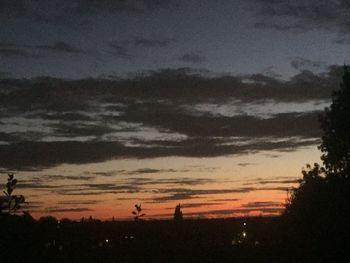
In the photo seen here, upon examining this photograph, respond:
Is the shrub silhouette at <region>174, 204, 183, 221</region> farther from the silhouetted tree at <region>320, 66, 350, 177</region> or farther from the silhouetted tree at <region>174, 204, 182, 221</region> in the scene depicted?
the silhouetted tree at <region>320, 66, 350, 177</region>

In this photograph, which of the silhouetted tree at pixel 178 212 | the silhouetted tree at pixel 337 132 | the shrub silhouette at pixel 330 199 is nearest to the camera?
the shrub silhouette at pixel 330 199

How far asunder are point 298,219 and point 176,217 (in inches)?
3358

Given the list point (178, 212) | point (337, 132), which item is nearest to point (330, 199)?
point (337, 132)

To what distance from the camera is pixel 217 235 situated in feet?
296

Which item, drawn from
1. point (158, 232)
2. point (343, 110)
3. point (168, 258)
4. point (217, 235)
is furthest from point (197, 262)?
point (217, 235)

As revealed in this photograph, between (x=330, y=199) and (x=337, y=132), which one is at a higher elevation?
(x=337, y=132)

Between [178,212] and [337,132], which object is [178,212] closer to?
[178,212]

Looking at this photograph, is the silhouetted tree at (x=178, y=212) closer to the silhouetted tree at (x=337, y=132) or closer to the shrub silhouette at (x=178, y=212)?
the shrub silhouette at (x=178, y=212)

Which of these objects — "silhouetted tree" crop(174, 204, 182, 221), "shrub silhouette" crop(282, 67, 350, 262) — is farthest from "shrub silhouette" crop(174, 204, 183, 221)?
"shrub silhouette" crop(282, 67, 350, 262)

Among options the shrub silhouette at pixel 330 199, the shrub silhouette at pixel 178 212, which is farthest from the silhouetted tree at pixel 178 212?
the shrub silhouette at pixel 330 199

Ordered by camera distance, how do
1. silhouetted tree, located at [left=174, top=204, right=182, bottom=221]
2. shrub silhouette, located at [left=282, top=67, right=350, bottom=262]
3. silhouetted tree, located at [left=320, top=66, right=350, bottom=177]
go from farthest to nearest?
silhouetted tree, located at [left=174, top=204, right=182, bottom=221], silhouetted tree, located at [left=320, top=66, right=350, bottom=177], shrub silhouette, located at [left=282, top=67, right=350, bottom=262]

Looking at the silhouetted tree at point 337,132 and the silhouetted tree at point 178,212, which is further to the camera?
the silhouetted tree at point 178,212

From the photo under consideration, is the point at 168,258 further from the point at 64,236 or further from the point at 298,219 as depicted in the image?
the point at 298,219

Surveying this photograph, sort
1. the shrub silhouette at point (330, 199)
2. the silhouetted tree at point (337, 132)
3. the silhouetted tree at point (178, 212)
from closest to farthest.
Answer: the shrub silhouette at point (330, 199)
the silhouetted tree at point (337, 132)
the silhouetted tree at point (178, 212)
